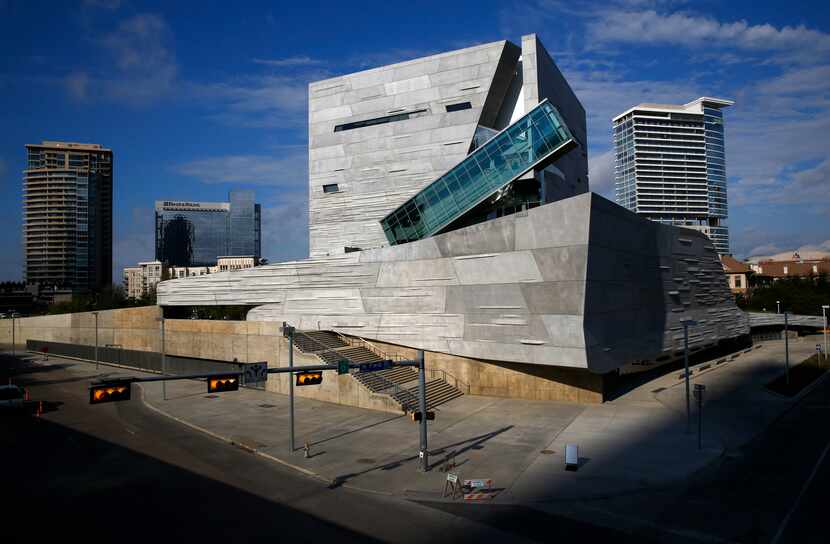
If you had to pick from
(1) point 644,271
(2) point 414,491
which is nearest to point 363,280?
(1) point 644,271

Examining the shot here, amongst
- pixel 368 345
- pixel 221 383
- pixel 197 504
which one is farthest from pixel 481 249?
pixel 197 504

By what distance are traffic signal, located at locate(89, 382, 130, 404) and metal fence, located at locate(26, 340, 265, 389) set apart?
18813mm

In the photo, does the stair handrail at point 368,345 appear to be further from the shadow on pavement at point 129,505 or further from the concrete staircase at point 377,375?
the shadow on pavement at point 129,505

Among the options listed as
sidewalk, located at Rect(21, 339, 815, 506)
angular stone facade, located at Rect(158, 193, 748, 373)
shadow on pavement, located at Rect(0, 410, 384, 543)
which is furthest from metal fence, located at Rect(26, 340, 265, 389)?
shadow on pavement, located at Rect(0, 410, 384, 543)

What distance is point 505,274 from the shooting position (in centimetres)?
3253

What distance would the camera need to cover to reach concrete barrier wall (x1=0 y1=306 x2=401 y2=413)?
3433 cm

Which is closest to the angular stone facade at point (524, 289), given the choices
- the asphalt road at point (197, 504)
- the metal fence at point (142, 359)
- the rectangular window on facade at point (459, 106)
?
the metal fence at point (142, 359)

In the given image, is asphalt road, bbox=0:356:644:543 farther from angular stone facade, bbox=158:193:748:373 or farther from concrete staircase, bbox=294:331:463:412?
angular stone facade, bbox=158:193:748:373

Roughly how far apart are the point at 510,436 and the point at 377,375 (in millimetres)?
12744

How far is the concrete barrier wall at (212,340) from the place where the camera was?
3433 cm

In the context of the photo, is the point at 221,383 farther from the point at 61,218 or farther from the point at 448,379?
the point at 61,218

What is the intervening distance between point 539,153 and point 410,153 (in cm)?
1527

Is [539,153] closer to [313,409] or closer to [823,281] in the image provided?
[313,409]

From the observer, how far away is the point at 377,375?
35.8 metres
